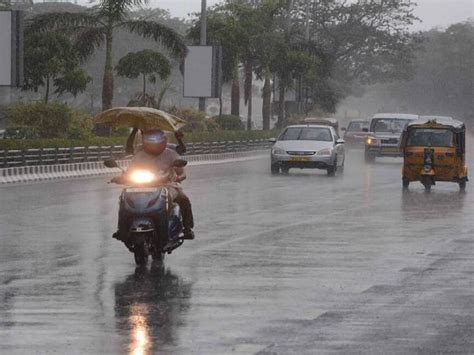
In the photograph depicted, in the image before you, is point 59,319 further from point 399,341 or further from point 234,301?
point 399,341

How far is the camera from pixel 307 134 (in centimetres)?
4662

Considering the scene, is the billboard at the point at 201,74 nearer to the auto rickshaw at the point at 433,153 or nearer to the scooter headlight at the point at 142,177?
the auto rickshaw at the point at 433,153

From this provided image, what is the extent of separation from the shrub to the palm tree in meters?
3.42

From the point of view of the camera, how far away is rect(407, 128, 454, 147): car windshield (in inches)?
1437

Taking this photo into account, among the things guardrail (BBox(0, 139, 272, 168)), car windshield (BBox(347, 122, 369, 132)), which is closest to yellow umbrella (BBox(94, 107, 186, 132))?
guardrail (BBox(0, 139, 272, 168))

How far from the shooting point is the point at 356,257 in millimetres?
17688

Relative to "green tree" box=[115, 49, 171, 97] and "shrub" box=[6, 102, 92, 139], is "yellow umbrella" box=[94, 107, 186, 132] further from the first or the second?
"green tree" box=[115, 49, 171, 97]

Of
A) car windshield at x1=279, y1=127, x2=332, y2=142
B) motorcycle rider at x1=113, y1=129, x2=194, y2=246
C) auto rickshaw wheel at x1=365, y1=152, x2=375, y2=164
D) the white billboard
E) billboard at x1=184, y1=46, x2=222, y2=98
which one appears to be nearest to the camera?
motorcycle rider at x1=113, y1=129, x2=194, y2=246

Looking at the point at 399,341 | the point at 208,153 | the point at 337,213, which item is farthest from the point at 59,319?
the point at 208,153

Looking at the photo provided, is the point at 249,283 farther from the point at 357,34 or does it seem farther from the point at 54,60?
the point at 357,34

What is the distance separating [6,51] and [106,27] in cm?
948

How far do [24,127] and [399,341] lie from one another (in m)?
39.1

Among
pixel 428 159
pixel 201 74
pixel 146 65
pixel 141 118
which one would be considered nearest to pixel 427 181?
pixel 428 159

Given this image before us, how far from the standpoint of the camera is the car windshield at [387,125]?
2317 inches
